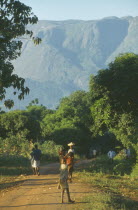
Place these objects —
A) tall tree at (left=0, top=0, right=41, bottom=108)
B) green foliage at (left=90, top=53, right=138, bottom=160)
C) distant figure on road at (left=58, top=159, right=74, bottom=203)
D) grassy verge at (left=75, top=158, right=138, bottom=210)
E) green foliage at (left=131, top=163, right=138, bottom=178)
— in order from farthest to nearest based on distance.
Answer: green foliage at (left=90, top=53, right=138, bottom=160), green foliage at (left=131, top=163, right=138, bottom=178), tall tree at (left=0, top=0, right=41, bottom=108), distant figure on road at (left=58, top=159, right=74, bottom=203), grassy verge at (left=75, top=158, right=138, bottom=210)

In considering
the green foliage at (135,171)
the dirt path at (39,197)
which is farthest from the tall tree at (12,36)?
the green foliage at (135,171)

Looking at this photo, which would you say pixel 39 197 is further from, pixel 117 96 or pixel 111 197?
pixel 117 96

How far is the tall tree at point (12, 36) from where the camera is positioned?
63.9ft

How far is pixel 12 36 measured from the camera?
20703mm

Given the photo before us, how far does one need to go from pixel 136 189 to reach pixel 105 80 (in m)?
15.0

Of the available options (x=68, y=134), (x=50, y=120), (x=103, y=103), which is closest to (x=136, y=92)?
(x=103, y=103)

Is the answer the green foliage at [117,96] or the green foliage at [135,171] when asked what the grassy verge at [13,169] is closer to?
the green foliage at [117,96]

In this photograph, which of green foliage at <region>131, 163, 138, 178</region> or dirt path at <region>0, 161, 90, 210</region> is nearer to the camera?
dirt path at <region>0, 161, 90, 210</region>

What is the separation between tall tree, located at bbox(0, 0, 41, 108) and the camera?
63.9 ft

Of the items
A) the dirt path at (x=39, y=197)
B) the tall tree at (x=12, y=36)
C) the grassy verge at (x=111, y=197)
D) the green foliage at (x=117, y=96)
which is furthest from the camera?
the green foliage at (x=117, y=96)

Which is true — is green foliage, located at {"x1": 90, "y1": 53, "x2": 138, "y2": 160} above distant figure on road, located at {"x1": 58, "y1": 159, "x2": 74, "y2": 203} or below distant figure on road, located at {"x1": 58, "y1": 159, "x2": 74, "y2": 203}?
above

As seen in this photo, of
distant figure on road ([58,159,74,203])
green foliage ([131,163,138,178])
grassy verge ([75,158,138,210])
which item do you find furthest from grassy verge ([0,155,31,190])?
green foliage ([131,163,138,178])

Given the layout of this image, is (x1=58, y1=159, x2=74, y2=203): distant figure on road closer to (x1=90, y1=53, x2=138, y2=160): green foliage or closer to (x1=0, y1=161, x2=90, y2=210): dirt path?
(x1=0, y1=161, x2=90, y2=210): dirt path

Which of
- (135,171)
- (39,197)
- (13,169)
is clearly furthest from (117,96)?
(39,197)
